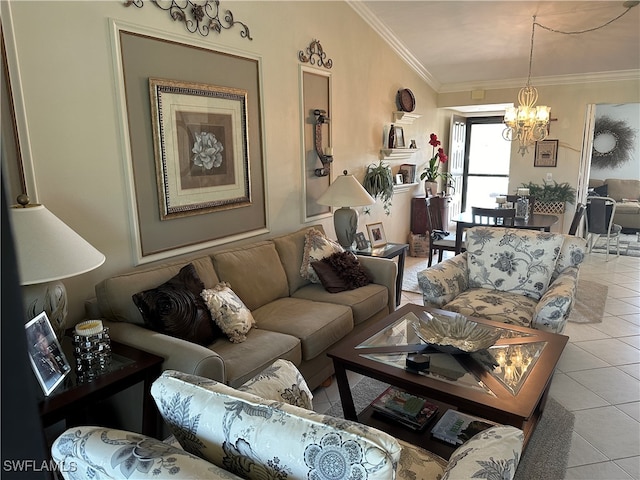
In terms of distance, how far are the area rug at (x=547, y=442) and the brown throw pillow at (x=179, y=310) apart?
0.88 metres

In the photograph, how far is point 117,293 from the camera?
→ 2.30m

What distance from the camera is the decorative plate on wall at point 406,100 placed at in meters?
5.39

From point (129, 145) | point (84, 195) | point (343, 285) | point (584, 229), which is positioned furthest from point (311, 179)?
point (584, 229)

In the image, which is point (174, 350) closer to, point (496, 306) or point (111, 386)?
point (111, 386)

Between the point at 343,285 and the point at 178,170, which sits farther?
the point at 343,285

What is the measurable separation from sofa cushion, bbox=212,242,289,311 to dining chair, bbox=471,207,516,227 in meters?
2.42

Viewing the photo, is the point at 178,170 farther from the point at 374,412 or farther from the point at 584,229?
the point at 584,229

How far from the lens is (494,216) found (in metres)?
4.58

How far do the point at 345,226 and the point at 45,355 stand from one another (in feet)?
8.60

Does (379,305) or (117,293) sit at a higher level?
(117,293)

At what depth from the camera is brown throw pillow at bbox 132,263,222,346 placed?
7.37ft

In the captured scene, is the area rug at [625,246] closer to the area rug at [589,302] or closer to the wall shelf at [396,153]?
the area rug at [589,302]

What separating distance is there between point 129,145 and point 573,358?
128 inches

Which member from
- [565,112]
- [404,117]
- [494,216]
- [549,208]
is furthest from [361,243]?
[565,112]
